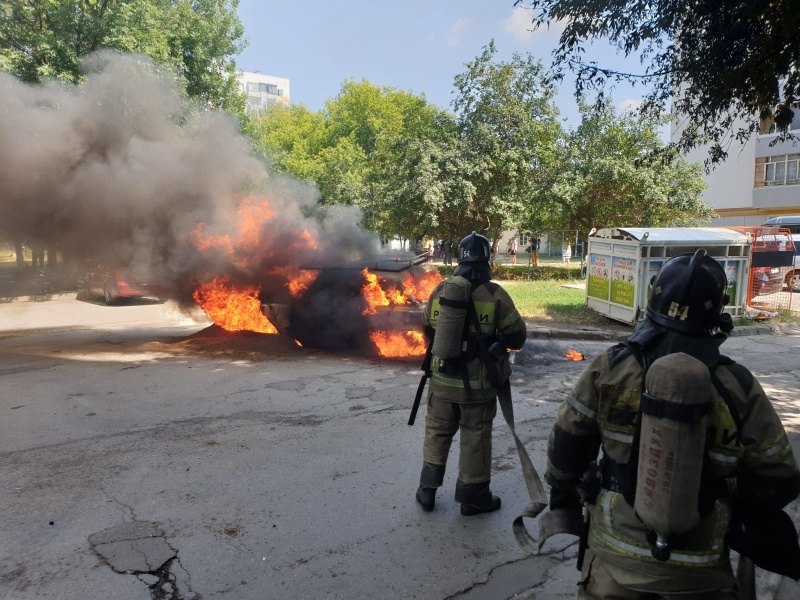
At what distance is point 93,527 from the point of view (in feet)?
11.0

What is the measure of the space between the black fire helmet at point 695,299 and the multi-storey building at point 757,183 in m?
27.9

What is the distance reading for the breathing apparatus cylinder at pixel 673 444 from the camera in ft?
4.78

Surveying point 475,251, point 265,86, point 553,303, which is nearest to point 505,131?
point 553,303

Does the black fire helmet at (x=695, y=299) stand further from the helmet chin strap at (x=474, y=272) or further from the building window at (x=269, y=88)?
the building window at (x=269, y=88)

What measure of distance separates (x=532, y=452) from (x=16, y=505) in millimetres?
3646

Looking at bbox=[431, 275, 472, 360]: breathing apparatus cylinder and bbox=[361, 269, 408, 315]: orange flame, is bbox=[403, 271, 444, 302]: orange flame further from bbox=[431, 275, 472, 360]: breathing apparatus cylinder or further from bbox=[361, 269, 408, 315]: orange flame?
bbox=[431, 275, 472, 360]: breathing apparatus cylinder

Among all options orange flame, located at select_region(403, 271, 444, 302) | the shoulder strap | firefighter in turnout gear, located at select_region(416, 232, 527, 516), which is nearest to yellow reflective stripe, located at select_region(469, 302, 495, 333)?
firefighter in turnout gear, located at select_region(416, 232, 527, 516)

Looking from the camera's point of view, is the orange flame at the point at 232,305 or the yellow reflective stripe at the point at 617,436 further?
the orange flame at the point at 232,305

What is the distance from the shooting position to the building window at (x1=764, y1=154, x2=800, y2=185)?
2623 cm

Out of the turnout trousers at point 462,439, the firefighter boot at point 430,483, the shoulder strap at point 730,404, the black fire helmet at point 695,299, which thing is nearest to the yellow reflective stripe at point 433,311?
the turnout trousers at point 462,439

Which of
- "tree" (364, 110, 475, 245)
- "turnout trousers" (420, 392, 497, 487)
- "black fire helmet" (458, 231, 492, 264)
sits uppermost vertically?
"tree" (364, 110, 475, 245)

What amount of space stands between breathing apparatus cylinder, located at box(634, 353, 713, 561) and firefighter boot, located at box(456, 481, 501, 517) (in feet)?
6.68

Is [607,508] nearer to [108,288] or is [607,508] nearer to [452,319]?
[452,319]

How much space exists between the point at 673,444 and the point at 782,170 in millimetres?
31359
